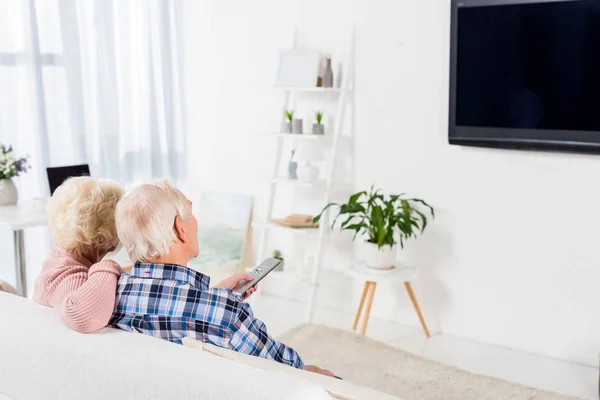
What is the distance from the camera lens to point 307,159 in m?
3.93

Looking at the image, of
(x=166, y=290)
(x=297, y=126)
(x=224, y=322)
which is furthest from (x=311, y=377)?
(x=297, y=126)

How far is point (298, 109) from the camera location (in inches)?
166

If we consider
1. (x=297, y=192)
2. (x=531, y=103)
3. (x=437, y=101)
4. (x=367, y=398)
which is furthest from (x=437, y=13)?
(x=367, y=398)

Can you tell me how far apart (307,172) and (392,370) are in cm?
125

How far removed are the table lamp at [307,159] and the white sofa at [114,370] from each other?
2350 millimetres

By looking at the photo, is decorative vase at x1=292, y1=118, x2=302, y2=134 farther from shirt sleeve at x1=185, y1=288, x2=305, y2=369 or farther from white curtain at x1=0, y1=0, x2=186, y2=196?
shirt sleeve at x1=185, y1=288, x2=305, y2=369

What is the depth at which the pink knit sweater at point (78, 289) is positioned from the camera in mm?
1586

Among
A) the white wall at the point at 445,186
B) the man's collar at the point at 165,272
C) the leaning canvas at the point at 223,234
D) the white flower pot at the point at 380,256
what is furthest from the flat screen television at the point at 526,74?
the man's collar at the point at 165,272

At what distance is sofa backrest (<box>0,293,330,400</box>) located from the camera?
4.32 ft

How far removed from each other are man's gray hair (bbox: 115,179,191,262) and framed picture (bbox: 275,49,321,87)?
7.51ft

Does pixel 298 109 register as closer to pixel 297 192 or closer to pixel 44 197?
pixel 297 192

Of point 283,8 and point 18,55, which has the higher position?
point 283,8

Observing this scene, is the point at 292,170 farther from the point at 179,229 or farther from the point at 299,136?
the point at 179,229

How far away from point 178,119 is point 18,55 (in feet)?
4.05
